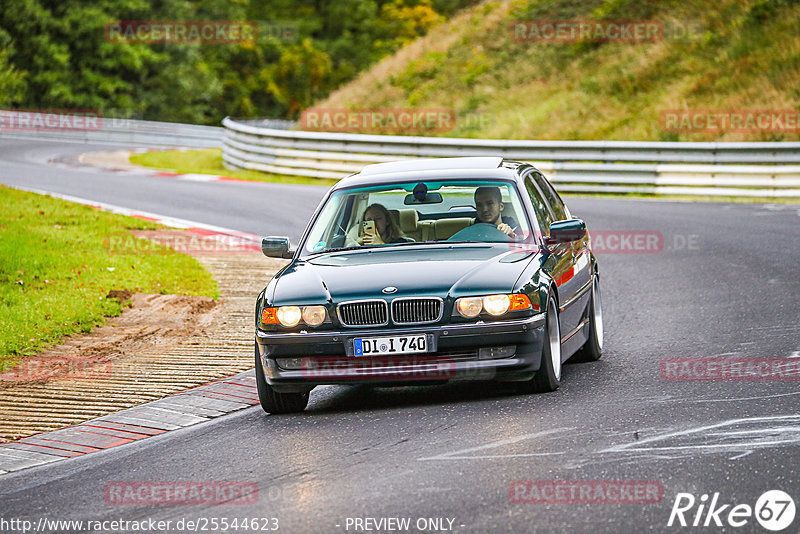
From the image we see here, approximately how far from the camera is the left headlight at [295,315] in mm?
7828

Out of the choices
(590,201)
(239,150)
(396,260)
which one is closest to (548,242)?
(396,260)

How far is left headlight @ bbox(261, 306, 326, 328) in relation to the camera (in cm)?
783

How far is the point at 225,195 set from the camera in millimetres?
23734

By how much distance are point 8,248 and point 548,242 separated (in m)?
7.83

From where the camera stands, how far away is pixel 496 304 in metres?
7.73

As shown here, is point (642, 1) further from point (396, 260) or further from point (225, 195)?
point (396, 260)

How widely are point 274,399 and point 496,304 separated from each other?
1592 mm

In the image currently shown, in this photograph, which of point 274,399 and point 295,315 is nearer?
point 295,315

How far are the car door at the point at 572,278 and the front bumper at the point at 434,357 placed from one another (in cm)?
79

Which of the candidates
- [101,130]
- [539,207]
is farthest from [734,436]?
[101,130]

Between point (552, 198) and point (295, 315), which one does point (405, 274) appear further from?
point (552, 198)

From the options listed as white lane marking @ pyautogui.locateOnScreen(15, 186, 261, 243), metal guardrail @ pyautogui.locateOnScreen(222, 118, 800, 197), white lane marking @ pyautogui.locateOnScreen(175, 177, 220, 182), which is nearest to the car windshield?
white lane marking @ pyautogui.locateOnScreen(15, 186, 261, 243)

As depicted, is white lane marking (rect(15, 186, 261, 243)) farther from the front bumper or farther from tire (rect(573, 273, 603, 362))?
the front bumper

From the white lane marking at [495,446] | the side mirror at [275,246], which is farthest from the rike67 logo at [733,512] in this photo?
the side mirror at [275,246]
